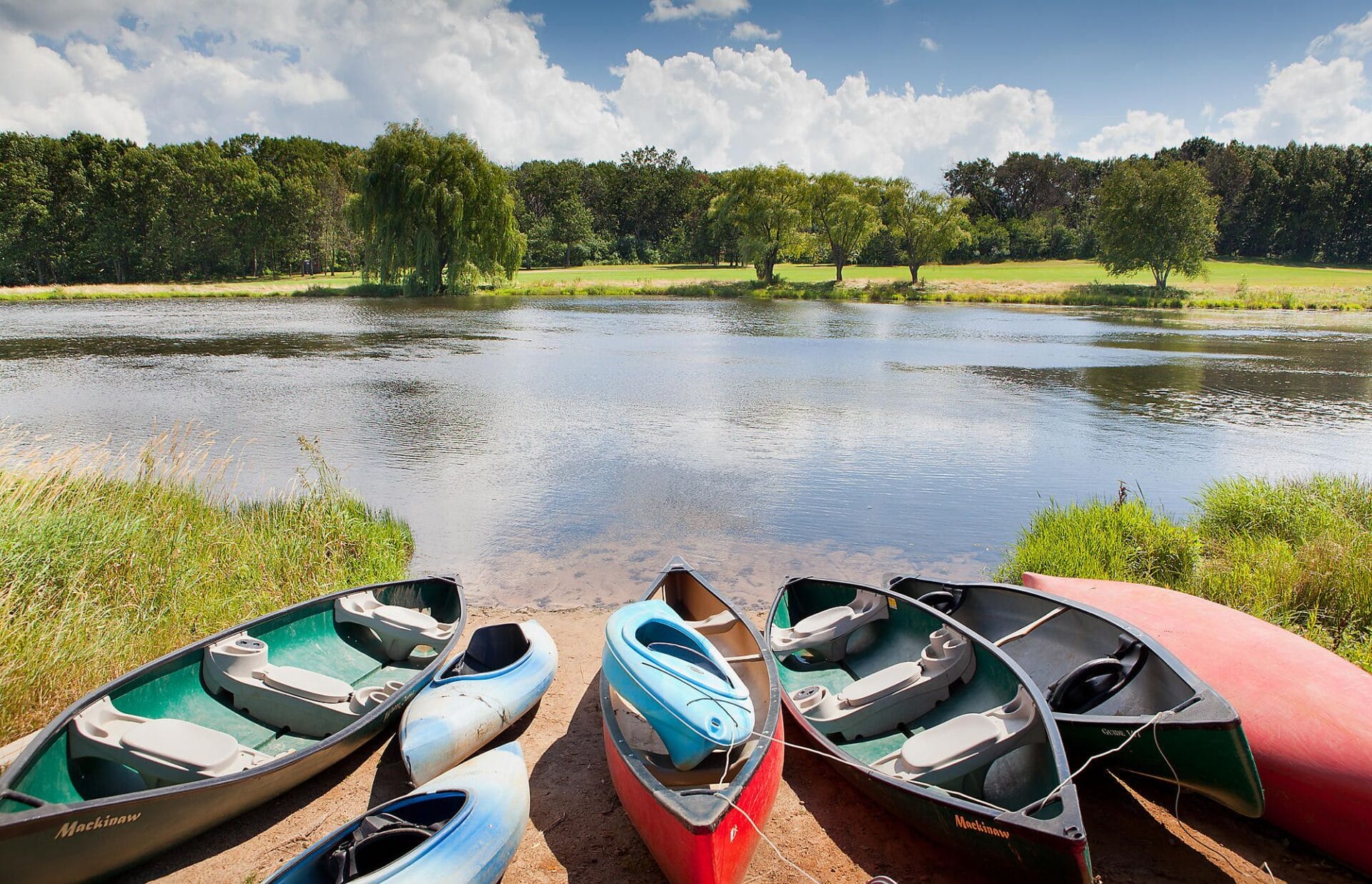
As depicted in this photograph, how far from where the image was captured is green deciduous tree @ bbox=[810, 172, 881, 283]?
63.4 metres

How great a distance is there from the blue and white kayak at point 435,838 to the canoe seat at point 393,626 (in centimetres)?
203

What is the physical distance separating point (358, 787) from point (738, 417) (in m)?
13.2

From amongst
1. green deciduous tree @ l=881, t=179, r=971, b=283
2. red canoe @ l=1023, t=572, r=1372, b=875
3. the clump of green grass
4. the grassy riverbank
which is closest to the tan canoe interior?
red canoe @ l=1023, t=572, r=1372, b=875

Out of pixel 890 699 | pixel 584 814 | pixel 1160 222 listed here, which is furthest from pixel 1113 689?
pixel 1160 222

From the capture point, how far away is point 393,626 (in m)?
6.00

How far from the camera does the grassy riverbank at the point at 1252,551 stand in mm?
6309

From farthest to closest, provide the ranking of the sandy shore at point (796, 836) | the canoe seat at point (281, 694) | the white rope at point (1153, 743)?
the canoe seat at point (281, 694)
the sandy shore at point (796, 836)
the white rope at point (1153, 743)

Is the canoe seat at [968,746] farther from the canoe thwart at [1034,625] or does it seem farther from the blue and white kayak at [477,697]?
the blue and white kayak at [477,697]

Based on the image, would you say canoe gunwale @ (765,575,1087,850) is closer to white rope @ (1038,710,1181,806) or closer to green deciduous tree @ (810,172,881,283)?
white rope @ (1038,710,1181,806)

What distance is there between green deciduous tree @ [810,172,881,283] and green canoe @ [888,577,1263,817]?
202 ft

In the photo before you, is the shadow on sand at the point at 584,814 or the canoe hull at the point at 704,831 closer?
the canoe hull at the point at 704,831

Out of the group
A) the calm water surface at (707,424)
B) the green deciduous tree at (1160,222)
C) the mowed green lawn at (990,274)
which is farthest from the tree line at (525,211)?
the calm water surface at (707,424)

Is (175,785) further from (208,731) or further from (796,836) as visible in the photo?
(796,836)

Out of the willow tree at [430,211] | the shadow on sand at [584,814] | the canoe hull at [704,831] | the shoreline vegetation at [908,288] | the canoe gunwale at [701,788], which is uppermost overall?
the willow tree at [430,211]
